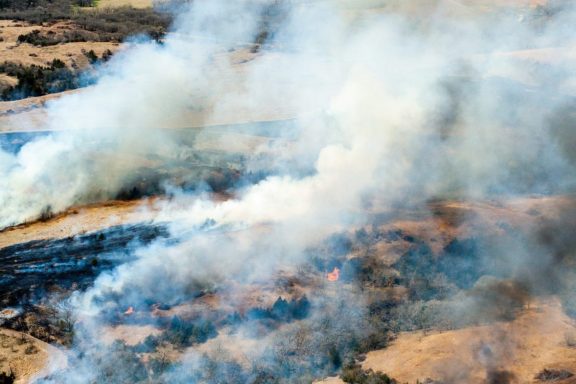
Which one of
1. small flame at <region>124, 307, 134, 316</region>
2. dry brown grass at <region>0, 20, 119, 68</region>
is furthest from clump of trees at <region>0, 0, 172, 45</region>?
small flame at <region>124, 307, 134, 316</region>

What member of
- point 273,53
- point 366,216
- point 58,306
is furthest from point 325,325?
point 273,53

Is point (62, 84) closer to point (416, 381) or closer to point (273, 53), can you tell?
point (273, 53)

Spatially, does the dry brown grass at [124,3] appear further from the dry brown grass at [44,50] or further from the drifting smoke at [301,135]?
the drifting smoke at [301,135]

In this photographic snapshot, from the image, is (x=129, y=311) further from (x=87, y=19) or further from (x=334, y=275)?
(x=87, y=19)

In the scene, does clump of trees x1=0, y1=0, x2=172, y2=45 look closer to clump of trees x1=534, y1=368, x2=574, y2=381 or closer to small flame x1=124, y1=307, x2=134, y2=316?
small flame x1=124, y1=307, x2=134, y2=316

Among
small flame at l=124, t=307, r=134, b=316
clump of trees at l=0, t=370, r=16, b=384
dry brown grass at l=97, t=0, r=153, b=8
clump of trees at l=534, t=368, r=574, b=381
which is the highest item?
dry brown grass at l=97, t=0, r=153, b=8

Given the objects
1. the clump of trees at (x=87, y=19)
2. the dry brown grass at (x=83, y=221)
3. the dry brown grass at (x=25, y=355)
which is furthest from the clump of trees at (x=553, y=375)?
the clump of trees at (x=87, y=19)

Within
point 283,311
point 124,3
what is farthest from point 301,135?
point 124,3
